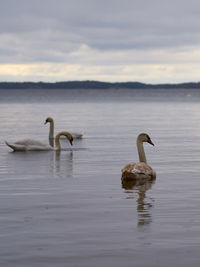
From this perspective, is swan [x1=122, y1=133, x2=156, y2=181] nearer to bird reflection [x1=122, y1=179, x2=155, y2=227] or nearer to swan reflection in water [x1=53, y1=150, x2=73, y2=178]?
bird reflection [x1=122, y1=179, x2=155, y2=227]

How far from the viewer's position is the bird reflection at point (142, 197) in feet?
37.5

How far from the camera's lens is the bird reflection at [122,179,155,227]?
37.5 ft

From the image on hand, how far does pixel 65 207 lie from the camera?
12.7 meters

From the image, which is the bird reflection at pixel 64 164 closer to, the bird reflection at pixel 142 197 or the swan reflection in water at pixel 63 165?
the swan reflection in water at pixel 63 165

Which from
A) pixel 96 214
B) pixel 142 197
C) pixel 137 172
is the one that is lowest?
pixel 96 214

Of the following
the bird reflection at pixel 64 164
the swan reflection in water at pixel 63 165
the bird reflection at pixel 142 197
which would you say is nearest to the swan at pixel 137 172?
the bird reflection at pixel 142 197

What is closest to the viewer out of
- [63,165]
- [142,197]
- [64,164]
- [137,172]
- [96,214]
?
[96,214]

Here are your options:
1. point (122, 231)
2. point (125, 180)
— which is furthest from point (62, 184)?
point (122, 231)

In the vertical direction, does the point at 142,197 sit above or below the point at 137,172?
below

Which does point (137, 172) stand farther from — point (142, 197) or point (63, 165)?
point (63, 165)

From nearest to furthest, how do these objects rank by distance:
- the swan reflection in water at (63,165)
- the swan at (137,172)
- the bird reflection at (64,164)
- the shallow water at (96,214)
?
the shallow water at (96,214)
the swan at (137,172)
the swan reflection in water at (63,165)
the bird reflection at (64,164)

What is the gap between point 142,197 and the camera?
555 inches

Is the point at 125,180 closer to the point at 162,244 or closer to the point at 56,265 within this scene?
the point at 162,244

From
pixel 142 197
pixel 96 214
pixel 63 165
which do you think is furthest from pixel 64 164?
pixel 96 214
